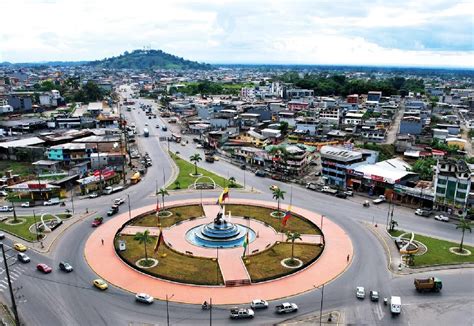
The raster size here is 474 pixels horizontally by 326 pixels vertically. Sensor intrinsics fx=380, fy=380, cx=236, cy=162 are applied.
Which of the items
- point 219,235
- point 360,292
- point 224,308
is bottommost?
point 224,308

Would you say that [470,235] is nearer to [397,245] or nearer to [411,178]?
[397,245]

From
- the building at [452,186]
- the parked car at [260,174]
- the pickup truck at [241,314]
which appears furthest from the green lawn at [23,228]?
the building at [452,186]

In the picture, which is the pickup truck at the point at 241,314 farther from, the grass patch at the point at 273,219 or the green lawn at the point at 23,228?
the green lawn at the point at 23,228

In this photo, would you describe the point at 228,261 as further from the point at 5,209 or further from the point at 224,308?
the point at 5,209

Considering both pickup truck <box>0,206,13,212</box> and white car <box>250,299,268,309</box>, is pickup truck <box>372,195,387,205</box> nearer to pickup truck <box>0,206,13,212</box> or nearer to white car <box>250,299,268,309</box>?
white car <box>250,299,268,309</box>

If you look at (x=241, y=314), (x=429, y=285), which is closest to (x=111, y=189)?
(x=241, y=314)

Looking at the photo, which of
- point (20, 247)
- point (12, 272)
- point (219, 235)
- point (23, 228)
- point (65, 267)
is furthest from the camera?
point (23, 228)
